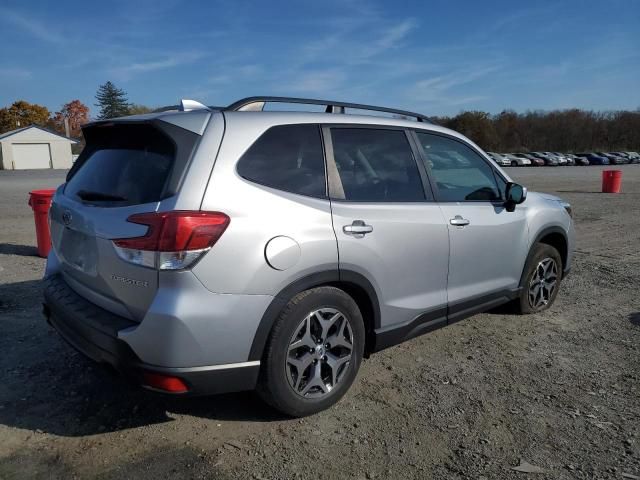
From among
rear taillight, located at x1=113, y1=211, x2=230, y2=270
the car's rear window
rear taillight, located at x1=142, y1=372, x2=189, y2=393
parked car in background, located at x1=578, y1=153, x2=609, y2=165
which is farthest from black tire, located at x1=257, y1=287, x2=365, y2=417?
parked car in background, located at x1=578, y1=153, x2=609, y2=165

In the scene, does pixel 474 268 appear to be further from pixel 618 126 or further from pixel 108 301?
pixel 618 126

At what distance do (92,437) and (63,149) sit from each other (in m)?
62.0

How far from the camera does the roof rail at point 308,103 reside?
9.95 ft

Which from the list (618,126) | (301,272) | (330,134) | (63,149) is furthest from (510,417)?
(618,126)

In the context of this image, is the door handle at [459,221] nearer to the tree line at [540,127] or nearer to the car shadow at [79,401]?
the car shadow at [79,401]

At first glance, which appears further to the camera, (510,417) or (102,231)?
(510,417)

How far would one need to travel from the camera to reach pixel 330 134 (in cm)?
326

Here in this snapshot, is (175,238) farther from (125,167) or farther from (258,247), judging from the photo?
(125,167)

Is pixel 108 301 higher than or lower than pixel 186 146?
lower

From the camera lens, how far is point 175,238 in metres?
2.45

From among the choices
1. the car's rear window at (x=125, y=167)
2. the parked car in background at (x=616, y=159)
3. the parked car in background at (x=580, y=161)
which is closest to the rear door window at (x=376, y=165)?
the car's rear window at (x=125, y=167)

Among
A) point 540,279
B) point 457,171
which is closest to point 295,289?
point 457,171

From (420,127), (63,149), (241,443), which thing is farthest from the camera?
(63,149)

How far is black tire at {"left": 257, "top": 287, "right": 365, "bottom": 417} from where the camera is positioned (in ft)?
9.14
